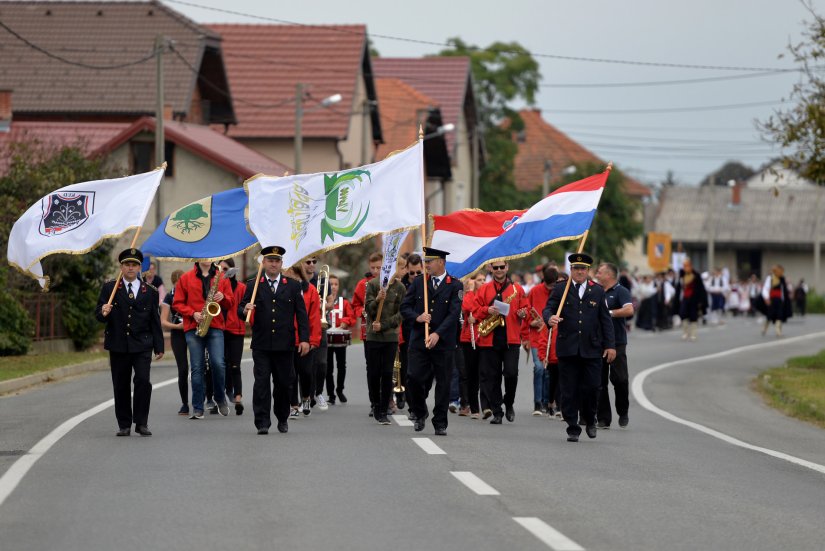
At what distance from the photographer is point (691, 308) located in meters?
39.3

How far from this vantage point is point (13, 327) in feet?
90.7

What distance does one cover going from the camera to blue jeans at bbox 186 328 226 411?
1694 centimetres

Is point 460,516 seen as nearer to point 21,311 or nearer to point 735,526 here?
point 735,526

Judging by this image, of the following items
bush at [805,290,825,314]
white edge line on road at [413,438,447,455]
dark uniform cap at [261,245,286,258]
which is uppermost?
dark uniform cap at [261,245,286,258]

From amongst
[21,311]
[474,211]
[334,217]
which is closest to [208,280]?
[334,217]

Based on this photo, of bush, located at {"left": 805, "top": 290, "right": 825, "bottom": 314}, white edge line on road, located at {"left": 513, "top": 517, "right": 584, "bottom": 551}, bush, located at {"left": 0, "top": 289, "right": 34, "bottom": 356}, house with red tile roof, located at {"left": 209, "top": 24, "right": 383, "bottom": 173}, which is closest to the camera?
white edge line on road, located at {"left": 513, "top": 517, "right": 584, "bottom": 551}

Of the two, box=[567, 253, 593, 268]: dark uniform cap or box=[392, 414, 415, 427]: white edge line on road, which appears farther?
box=[392, 414, 415, 427]: white edge line on road

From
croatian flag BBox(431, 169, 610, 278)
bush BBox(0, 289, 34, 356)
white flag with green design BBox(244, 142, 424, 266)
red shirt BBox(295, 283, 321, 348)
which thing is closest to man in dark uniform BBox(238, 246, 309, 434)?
white flag with green design BBox(244, 142, 424, 266)

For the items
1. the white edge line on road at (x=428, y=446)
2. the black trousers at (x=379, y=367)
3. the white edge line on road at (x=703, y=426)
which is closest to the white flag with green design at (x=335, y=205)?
the black trousers at (x=379, y=367)

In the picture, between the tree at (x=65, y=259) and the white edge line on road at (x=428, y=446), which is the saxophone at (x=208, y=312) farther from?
the tree at (x=65, y=259)

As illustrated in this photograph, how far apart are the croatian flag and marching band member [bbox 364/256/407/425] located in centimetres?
78

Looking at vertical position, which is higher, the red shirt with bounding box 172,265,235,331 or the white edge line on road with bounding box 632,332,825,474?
the red shirt with bounding box 172,265,235,331

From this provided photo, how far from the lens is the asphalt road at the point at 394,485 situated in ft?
29.9

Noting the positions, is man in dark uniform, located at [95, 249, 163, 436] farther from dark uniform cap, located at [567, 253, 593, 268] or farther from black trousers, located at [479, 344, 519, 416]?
dark uniform cap, located at [567, 253, 593, 268]
